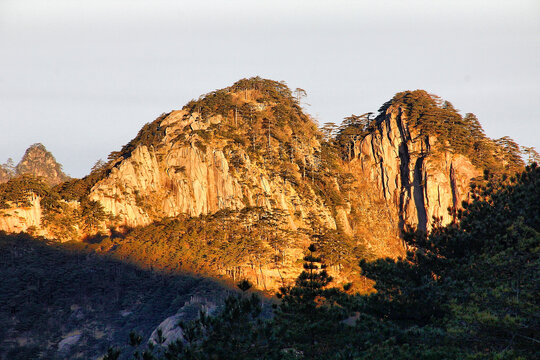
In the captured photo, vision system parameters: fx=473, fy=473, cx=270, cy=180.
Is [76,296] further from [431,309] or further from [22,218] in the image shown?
[431,309]

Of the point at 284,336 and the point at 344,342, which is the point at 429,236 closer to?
the point at 344,342

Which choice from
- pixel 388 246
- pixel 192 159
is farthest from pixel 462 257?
pixel 388 246

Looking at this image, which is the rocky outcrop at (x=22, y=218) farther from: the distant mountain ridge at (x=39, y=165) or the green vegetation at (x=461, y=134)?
the distant mountain ridge at (x=39, y=165)

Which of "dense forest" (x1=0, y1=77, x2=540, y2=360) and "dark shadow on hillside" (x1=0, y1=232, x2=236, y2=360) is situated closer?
"dense forest" (x1=0, y1=77, x2=540, y2=360)

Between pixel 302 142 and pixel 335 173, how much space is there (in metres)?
9.98

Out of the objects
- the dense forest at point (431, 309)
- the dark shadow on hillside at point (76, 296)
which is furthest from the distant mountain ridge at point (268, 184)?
the dense forest at point (431, 309)

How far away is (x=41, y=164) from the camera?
551 feet

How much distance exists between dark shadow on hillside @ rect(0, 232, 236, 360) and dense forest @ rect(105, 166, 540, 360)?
105ft

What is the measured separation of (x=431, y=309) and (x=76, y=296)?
159 ft

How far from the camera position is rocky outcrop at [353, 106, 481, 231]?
96000 millimetres

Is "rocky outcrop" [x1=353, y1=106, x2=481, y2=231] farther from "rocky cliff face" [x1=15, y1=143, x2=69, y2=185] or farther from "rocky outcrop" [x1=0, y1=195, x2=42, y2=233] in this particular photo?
"rocky cliff face" [x1=15, y1=143, x2=69, y2=185]

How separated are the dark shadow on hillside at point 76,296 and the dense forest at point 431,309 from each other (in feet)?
105

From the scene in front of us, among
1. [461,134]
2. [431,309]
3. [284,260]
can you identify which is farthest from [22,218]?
[461,134]

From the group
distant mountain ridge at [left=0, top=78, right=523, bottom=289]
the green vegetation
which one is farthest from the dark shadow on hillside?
the green vegetation
